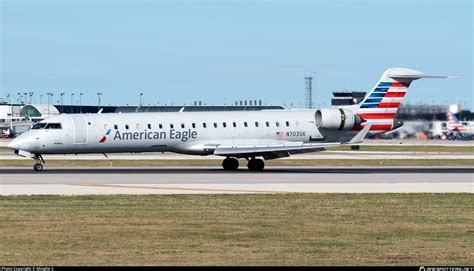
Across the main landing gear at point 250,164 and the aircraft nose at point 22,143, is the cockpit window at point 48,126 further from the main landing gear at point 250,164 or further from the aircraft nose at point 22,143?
the main landing gear at point 250,164

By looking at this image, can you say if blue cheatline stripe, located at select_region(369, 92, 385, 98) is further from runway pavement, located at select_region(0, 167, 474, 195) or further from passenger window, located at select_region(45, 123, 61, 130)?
passenger window, located at select_region(45, 123, 61, 130)

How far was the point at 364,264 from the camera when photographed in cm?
1602

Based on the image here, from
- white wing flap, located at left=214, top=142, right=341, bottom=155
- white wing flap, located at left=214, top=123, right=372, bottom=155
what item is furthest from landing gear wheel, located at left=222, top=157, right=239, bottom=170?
white wing flap, located at left=214, top=123, right=372, bottom=155

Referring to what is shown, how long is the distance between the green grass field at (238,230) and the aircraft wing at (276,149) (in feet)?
49.1

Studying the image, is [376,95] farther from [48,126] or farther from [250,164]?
[48,126]

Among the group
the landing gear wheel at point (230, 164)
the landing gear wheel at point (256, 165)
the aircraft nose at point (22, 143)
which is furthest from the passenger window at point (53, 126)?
the landing gear wheel at point (256, 165)

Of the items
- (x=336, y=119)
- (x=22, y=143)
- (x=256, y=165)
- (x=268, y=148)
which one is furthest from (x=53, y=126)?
(x=336, y=119)

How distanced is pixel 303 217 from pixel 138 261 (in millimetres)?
8013

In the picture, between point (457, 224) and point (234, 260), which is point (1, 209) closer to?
point (234, 260)

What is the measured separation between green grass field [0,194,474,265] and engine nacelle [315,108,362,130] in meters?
18.3

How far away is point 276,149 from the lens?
45.1 m

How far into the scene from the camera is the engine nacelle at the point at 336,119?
1885 inches

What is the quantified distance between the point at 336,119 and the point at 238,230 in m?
27.9

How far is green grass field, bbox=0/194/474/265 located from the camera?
55.3ft
